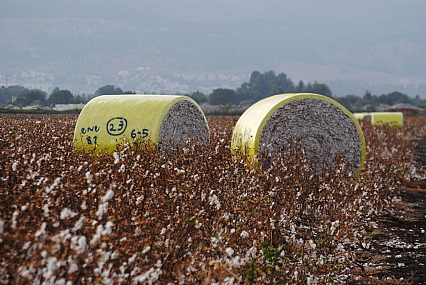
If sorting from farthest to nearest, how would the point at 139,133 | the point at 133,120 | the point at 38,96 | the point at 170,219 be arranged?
the point at 38,96
the point at 133,120
the point at 139,133
the point at 170,219

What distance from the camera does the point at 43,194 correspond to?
485 centimetres

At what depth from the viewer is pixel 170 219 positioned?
5836 mm

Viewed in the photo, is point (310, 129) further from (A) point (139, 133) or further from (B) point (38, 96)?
(B) point (38, 96)

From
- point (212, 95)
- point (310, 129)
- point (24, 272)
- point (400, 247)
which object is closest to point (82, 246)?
point (24, 272)

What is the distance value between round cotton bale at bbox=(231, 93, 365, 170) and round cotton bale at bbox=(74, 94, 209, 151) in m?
1.12

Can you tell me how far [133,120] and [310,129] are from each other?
3086 mm

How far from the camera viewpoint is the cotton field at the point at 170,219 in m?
4.22

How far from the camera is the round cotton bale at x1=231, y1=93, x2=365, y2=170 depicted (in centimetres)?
1102

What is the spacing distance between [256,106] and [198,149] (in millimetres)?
3077

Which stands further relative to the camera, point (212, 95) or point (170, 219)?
point (212, 95)

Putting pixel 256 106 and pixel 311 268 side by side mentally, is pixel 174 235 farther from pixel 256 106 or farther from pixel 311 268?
pixel 256 106

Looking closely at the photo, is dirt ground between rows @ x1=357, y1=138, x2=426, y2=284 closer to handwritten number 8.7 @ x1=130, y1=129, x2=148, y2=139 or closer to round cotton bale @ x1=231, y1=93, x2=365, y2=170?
round cotton bale @ x1=231, y1=93, x2=365, y2=170

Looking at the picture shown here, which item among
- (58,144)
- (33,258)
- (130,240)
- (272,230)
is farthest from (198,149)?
(33,258)

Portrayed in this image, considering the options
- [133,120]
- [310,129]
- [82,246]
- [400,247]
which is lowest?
[400,247]
